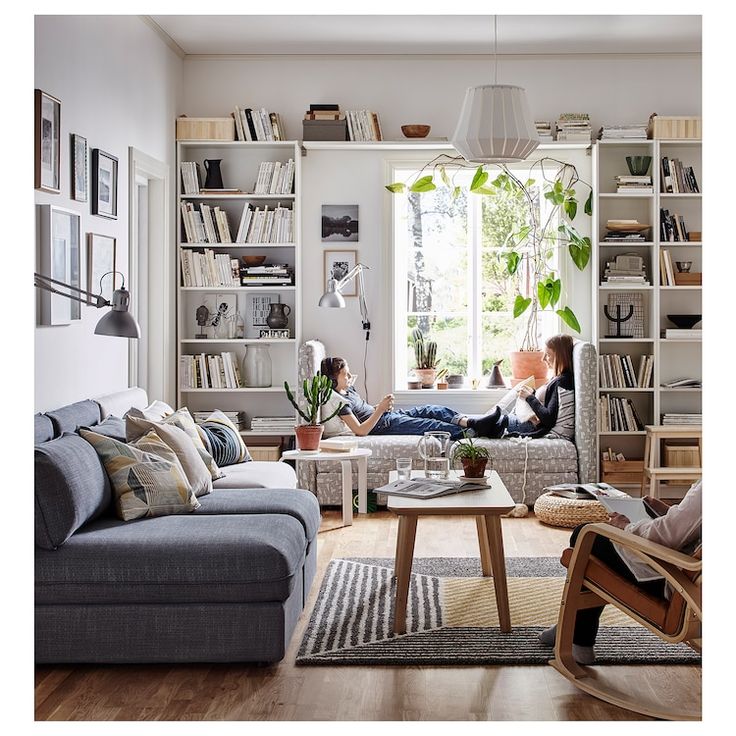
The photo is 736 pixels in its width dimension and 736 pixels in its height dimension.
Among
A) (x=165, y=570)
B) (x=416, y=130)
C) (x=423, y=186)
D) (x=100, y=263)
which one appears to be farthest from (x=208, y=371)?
(x=165, y=570)

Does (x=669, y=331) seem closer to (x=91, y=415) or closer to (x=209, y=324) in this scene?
(x=209, y=324)

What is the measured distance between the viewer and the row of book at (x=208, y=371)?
6820 mm

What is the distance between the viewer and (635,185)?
6703 mm

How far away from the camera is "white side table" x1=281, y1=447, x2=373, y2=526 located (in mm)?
5695

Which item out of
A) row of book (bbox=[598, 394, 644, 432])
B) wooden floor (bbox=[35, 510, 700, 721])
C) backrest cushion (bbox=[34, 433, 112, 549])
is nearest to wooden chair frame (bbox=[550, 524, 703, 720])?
wooden floor (bbox=[35, 510, 700, 721])

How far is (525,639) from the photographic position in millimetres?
3705

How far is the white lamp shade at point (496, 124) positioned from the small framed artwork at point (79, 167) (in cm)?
183

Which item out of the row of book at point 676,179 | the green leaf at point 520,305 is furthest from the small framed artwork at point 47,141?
the row of book at point 676,179

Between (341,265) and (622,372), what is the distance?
2.13 meters

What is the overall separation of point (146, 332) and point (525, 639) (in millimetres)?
3618

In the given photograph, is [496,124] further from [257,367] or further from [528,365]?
[257,367]

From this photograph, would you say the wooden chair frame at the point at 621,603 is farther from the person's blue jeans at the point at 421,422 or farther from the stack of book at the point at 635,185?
the stack of book at the point at 635,185

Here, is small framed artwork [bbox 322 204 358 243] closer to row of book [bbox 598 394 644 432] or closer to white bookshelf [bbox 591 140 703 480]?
white bookshelf [bbox 591 140 703 480]
